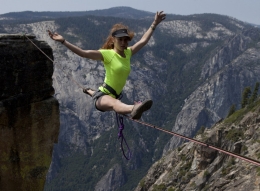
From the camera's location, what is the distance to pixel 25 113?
13.1 meters

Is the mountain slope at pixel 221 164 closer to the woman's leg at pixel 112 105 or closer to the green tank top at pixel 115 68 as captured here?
the green tank top at pixel 115 68

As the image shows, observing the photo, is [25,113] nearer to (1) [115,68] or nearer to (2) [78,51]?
(2) [78,51]

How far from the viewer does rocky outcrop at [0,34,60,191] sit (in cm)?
1266

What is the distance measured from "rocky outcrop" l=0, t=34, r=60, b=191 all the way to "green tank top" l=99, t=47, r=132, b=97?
3002mm

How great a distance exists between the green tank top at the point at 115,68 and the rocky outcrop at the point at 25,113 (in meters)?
3.00

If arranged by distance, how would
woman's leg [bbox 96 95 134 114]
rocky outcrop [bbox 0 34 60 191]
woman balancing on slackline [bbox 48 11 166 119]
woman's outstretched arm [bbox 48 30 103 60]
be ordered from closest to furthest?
1. woman's outstretched arm [bbox 48 30 103 60]
2. woman's leg [bbox 96 95 134 114]
3. woman balancing on slackline [bbox 48 11 166 119]
4. rocky outcrop [bbox 0 34 60 191]

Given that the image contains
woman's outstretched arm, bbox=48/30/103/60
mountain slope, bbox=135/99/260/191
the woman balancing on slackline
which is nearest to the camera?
woman's outstretched arm, bbox=48/30/103/60

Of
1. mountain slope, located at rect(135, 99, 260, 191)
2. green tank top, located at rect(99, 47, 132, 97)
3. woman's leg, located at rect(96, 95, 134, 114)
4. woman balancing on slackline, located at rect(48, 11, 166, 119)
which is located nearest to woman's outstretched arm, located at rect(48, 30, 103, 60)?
woman balancing on slackline, located at rect(48, 11, 166, 119)

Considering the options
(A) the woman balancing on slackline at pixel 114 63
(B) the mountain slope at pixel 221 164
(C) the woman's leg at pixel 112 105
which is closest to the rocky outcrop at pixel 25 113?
(A) the woman balancing on slackline at pixel 114 63

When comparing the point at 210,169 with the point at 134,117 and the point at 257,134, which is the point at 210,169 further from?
the point at 134,117

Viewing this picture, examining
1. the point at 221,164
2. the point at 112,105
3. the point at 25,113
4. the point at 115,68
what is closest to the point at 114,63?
the point at 115,68

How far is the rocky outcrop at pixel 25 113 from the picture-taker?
41.5 ft

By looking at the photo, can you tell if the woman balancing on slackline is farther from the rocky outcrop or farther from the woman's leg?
the rocky outcrop

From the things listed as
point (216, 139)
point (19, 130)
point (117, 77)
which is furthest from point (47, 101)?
point (216, 139)
